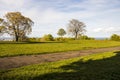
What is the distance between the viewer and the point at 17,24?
1812 inches

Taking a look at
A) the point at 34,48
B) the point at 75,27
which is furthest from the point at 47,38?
the point at 34,48

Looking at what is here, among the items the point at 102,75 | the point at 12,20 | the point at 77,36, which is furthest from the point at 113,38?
the point at 102,75

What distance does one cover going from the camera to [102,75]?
754 centimetres

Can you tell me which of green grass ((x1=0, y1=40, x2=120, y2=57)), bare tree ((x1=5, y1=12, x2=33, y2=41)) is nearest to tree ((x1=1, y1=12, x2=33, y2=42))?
bare tree ((x1=5, y1=12, x2=33, y2=41))

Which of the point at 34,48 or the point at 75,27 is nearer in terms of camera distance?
the point at 34,48

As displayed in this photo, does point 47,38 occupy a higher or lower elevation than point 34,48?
higher

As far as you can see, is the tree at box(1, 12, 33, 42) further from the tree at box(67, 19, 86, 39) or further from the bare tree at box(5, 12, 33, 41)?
the tree at box(67, 19, 86, 39)

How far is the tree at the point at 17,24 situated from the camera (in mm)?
45438

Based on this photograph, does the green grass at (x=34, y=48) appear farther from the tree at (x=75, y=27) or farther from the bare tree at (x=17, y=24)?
the tree at (x=75, y=27)

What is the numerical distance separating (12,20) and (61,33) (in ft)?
134

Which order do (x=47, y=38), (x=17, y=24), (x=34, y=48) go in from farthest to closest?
(x=47, y=38), (x=17, y=24), (x=34, y=48)

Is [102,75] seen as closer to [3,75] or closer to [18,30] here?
[3,75]

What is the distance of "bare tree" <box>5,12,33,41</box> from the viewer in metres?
45.5

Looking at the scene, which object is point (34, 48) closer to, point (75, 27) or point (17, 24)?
point (17, 24)
